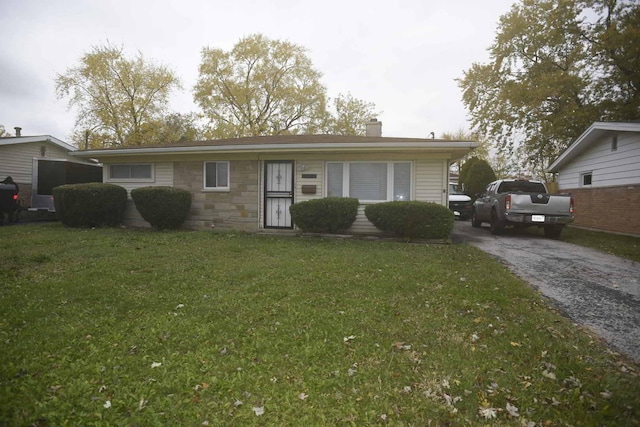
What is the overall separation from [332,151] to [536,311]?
7315 mm

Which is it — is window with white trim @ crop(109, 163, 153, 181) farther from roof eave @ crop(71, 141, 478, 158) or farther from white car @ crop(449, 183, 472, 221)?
white car @ crop(449, 183, 472, 221)

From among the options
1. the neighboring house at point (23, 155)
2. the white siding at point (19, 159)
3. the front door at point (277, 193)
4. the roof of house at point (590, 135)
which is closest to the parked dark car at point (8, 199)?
the neighboring house at point (23, 155)

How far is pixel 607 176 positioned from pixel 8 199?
853 inches

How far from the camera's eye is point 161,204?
10586 millimetres

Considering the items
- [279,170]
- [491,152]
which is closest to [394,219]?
[279,170]

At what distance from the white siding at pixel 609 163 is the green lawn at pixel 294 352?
915 centimetres

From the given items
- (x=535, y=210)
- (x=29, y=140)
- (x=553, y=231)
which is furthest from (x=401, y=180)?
(x=29, y=140)

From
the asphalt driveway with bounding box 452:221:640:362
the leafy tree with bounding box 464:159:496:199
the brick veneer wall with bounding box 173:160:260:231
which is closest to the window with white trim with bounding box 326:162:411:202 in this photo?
the asphalt driveway with bounding box 452:221:640:362

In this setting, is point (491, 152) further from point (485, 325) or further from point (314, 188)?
point (485, 325)

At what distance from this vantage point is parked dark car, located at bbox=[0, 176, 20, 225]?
11.6 meters

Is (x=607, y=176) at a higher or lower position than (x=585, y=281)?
higher

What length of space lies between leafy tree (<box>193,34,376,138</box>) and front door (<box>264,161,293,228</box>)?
18507 mm

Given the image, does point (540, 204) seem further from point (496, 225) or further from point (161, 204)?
point (161, 204)

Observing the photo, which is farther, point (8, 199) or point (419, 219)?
point (8, 199)
